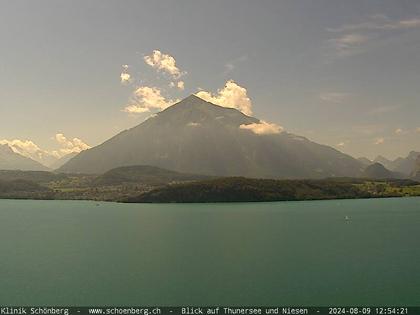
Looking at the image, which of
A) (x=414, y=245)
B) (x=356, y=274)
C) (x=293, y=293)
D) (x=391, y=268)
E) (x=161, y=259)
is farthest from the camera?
(x=414, y=245)

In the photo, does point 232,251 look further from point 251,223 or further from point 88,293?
point 251,223

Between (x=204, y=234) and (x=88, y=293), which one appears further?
(x=204, y=234)

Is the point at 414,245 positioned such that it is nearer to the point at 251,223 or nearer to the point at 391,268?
the point at 391,268

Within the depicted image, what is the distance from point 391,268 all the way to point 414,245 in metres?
35.3

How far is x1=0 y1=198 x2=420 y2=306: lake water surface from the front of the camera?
62656mm

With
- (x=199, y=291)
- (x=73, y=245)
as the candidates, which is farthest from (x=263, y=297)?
(x=73, y=245)

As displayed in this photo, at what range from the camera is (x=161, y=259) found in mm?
95250

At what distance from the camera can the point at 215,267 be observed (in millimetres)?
84250

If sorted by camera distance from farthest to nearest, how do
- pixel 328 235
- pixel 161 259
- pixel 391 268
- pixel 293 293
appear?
1. pixel 328 235
2. pixel 161 259
3. pixel 391 268
4. pixel 293 293

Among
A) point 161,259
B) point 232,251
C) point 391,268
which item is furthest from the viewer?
point 232,251

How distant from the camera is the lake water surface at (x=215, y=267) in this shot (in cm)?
6266

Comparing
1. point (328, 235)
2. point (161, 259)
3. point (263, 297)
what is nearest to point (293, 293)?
point (263, 297)

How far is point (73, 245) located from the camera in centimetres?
12162

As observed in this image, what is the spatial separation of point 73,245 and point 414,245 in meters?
96.0
